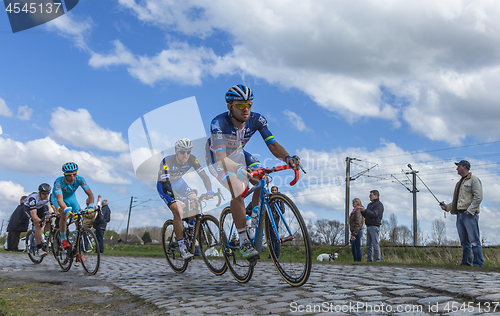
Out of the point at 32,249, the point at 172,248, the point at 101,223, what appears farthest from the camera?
the point at 101,223

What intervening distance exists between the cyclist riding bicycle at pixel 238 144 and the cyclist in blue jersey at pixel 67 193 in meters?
4.57

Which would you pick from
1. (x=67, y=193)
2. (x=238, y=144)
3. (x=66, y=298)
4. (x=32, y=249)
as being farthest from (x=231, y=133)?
(x=32, y=249)

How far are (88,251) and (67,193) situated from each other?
169cm

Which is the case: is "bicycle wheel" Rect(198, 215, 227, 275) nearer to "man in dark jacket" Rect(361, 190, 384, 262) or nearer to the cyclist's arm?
the cyclist's arm

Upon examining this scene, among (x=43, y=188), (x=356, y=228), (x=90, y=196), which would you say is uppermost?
(x=43, y=188)

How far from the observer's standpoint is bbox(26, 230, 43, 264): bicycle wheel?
37.0 feet

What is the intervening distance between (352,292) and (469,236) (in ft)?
19.6

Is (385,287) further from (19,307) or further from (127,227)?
(127,227)

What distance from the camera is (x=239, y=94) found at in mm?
5117

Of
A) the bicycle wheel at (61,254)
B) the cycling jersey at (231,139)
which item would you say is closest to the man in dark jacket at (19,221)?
the bicycle wheel at (61,254)

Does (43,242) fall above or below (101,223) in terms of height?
below

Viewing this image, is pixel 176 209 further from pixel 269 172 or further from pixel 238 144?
pixel 269 172

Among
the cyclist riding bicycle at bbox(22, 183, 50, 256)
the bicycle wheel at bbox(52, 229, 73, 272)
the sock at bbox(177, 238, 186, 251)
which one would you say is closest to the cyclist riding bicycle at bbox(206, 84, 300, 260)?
the sock at bbox(177, 238, 186, 251)

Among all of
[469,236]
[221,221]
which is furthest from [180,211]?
[469,236]
